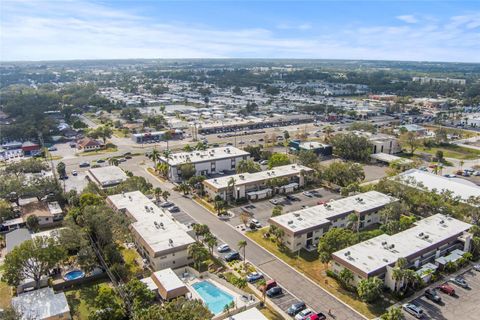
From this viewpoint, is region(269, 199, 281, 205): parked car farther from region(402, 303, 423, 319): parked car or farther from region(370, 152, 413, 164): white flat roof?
region(370, 152, 413, 164): white flat roof

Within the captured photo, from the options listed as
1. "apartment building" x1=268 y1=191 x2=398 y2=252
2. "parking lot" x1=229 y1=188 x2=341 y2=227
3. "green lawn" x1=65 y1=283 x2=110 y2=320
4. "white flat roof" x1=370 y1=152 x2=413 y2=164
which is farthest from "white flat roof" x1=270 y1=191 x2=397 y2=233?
"white flat roof" x1=370 y1=152 x2=413 y2=164

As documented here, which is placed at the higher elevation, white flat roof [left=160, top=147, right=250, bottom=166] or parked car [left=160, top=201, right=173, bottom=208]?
white flat roof [left=160, top=147, right=250, bottom=166]

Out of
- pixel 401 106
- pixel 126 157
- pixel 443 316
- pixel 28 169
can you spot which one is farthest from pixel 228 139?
pixel 401 106

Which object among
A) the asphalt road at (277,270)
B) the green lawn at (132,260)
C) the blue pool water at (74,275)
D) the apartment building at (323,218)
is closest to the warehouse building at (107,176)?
the asphalt road at (277,270)

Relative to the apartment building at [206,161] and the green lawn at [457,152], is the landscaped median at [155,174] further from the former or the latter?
the green lawn at [457,152]

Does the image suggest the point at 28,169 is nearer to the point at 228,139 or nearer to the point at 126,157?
the point at 126,157

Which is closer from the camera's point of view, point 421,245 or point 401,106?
point 421,245

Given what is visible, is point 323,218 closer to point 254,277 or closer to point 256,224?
point 256,224
